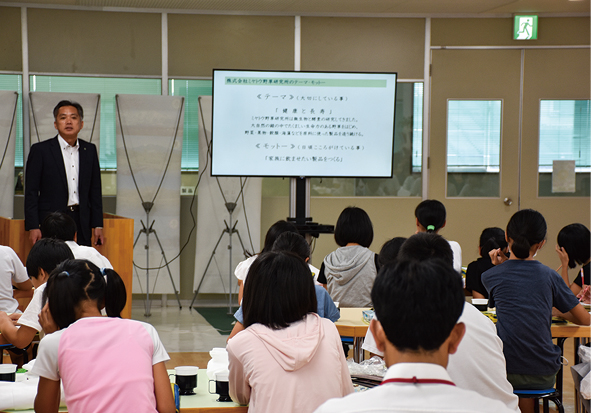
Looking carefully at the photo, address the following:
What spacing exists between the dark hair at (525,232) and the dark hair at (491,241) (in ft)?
4.40

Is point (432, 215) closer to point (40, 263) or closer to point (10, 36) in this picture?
point (40, 263)

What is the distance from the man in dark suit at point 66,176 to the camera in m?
4.71

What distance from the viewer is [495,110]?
22.6 feet

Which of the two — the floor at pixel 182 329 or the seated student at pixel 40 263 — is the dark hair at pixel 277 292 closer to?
the seated student at pixel 40 263

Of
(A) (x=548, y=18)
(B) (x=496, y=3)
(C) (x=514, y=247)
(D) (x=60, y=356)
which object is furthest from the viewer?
(A) (x=548, y=18)

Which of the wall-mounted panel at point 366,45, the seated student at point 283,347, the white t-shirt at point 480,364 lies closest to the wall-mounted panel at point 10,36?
the wall-mounted panel at point 366,45

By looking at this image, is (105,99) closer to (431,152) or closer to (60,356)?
(431,152)

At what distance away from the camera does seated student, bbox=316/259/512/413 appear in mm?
958

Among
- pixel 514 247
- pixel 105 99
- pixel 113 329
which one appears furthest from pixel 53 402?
pixel 105 99

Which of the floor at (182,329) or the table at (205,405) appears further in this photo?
the floor at (182,329)

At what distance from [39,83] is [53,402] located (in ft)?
17.7

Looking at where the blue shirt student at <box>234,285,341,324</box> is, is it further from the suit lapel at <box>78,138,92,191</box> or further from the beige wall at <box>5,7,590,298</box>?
the beige wall at <box>5,7,590,298</box>

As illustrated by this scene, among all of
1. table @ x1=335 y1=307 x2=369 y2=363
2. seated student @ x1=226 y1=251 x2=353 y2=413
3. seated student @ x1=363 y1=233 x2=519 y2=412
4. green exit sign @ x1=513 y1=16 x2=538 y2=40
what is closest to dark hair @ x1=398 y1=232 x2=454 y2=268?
seated student @ x1=363 y1=233 x2=519 y2=412

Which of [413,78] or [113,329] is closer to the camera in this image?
[113,329]
